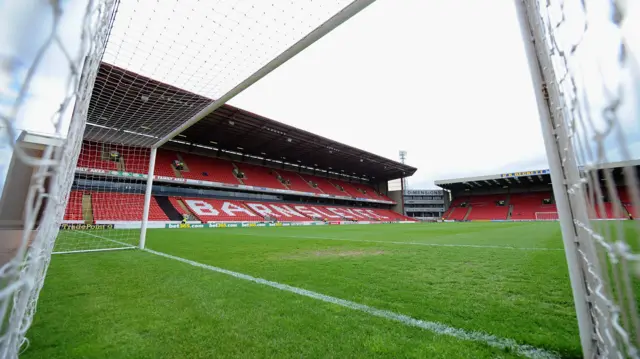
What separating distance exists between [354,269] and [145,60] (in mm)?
3867

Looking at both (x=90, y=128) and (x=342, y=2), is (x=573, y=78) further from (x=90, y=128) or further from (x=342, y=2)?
(x=90, y=128)

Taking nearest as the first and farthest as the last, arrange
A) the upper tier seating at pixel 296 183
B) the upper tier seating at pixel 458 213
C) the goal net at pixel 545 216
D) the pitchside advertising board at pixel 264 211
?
the pitchside advertising board at pixel 264 211
the upper tier seating at pixel 296 183
the goal net at pixel 545 216
the upper tier seating at pixel 458 213

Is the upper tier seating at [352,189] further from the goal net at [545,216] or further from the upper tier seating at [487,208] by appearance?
the goal net at [545,216]

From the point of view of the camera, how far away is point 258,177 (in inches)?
1186

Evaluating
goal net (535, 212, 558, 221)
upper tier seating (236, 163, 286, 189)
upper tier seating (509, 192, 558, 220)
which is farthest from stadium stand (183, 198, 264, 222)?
goal net (535, 212, 558, 221)

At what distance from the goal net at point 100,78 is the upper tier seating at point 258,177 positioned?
20954 mm

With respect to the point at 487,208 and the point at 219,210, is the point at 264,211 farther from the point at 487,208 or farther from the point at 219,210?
the point at 487,208

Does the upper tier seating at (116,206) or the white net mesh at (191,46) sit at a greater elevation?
the white net mesh at (191,46)

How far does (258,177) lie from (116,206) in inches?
592

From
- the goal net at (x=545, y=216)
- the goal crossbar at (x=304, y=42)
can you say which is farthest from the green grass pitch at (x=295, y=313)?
the goal net at (x=545, y=216)

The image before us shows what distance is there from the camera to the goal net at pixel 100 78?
841mm

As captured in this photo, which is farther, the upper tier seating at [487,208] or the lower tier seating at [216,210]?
the upper tier seating at [487,208]

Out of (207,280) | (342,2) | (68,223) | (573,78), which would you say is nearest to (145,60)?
(342,2)

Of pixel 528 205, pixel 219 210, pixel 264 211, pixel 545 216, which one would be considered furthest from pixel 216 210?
pixel 528 205
